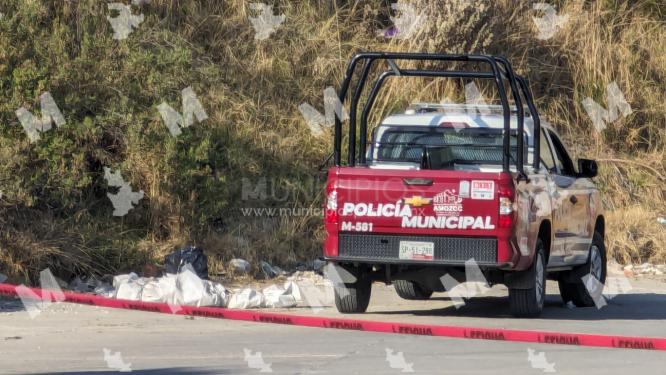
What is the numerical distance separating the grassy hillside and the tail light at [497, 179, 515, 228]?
5126mm

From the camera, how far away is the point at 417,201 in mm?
11539

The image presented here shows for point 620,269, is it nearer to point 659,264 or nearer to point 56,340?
point 659,264

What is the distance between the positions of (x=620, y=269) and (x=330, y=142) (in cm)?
465

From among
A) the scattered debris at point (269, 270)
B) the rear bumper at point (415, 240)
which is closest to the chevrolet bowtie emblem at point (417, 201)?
the rear bumper at point (415, 240)

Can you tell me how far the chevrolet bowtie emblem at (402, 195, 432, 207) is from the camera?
11523 millimetres

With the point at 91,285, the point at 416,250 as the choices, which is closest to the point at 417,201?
the point at 416,250

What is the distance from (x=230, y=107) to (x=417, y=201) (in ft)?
25.3

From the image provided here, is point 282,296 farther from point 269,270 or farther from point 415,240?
point 269,270

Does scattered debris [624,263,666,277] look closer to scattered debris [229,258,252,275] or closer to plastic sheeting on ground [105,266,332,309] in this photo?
scattered debris [229,258,252,275]

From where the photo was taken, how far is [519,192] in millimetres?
11555

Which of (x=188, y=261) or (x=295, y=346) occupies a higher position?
(x=295, y=346)

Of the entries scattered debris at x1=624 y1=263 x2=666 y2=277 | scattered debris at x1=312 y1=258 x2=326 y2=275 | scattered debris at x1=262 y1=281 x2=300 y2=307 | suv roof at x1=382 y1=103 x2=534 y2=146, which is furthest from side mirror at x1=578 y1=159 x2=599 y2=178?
scattered debris at x1=312 y1=258 x2=326 y2=275

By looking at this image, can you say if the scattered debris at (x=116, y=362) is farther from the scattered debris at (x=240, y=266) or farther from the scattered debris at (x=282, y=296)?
the scattered debris at (x=240, y=266)

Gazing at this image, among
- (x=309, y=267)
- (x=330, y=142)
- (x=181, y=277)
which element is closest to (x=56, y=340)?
(x=181, y=277)
